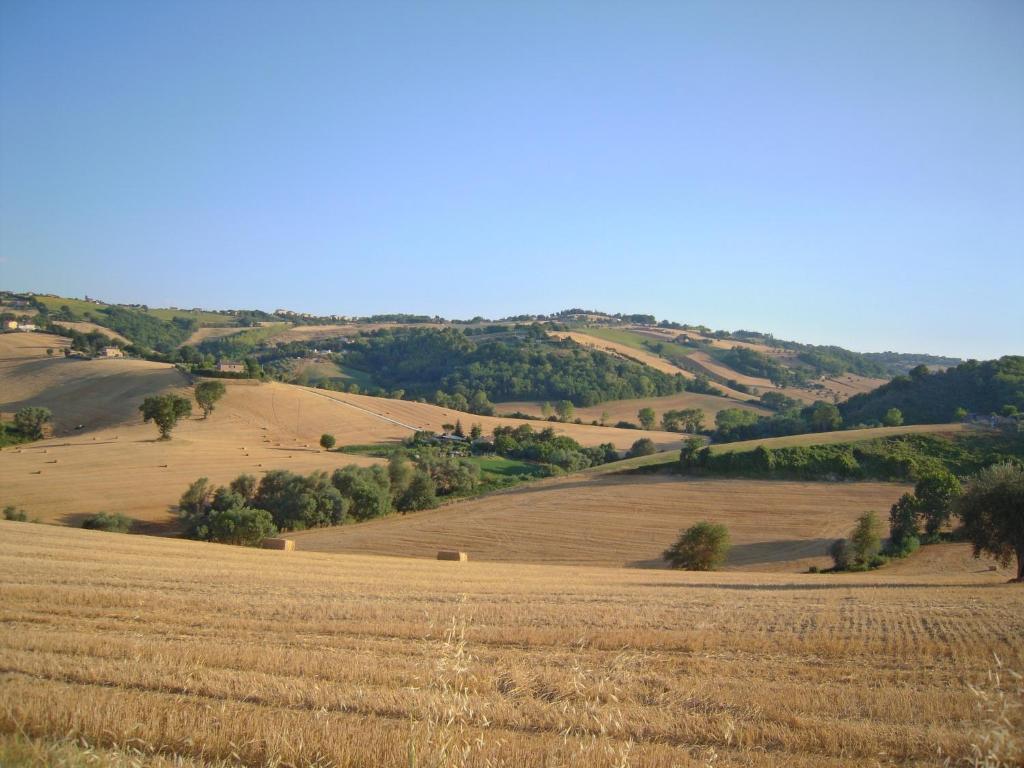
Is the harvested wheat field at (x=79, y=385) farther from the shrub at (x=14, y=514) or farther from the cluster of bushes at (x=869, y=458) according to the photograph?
the cluster of bushes at (x=869, y=458)

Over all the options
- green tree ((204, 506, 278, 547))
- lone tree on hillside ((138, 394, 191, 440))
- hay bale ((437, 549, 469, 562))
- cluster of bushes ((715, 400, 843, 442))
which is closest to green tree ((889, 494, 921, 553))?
hay bale ((437, 549, 469, 562))

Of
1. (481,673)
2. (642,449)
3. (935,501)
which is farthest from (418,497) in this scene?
(481,673)

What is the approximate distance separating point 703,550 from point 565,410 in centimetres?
7610

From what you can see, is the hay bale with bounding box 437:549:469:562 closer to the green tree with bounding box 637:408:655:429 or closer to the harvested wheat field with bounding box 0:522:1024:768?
the harvested wheat field with bounding box 0:522:1024:768

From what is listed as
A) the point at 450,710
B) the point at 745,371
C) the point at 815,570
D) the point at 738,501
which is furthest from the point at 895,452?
the point at 745,371

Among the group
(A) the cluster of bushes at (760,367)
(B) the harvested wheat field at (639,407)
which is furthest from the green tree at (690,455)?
(A) the cluster of bushes at (760,367)

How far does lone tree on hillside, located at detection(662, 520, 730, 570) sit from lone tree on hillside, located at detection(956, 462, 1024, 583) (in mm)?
12752

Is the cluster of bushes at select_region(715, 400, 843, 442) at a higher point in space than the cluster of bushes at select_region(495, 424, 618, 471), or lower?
higher

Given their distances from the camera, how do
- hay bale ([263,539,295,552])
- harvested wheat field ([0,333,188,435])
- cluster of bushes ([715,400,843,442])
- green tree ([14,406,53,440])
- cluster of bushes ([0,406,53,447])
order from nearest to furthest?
hay bale ([263,539,295,552]) → cluster of bushes ([0,406,53,447]) → green tree ([14,406,53,440]) → harvested wheat field ([0,333,188,435]) → cluster of bushes ([715,400,843,442])

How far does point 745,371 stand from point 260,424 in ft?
397

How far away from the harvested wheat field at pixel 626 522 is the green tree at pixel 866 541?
1.77 meters

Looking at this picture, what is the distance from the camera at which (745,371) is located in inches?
6383

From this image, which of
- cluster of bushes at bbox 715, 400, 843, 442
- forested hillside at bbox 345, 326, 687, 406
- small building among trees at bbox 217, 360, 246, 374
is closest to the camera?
cluster of bushes at bbox 715, 400, 843, 442

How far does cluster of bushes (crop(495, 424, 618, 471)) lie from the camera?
246ft
